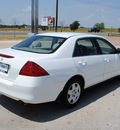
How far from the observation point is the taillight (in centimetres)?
288

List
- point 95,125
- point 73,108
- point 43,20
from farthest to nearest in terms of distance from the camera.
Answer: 1. point 43,20
2. point 73,108
3. point 95,125

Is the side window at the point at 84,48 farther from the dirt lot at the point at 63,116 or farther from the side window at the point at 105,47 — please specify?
the dirt lot at the point at 63,116

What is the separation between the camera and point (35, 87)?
2873 millimetres

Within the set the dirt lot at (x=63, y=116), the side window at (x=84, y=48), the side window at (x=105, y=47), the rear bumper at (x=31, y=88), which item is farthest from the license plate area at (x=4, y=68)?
the side window at (x=105, y=47)

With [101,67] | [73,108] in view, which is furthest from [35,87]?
[101,67]

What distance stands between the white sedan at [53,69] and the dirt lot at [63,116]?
1.00ft

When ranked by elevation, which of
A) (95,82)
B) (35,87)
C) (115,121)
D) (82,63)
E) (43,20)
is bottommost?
(115,121)

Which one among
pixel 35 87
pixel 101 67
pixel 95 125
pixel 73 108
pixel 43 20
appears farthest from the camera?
pixel 43 20

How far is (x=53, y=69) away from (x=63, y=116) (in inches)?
40.2

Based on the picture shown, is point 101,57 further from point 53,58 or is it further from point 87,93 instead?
point 53,58

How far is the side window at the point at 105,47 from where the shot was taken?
4.57 meters

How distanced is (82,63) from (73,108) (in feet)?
3.32

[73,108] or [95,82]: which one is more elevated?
[95,82]

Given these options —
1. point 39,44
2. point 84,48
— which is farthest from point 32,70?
point 84,48
